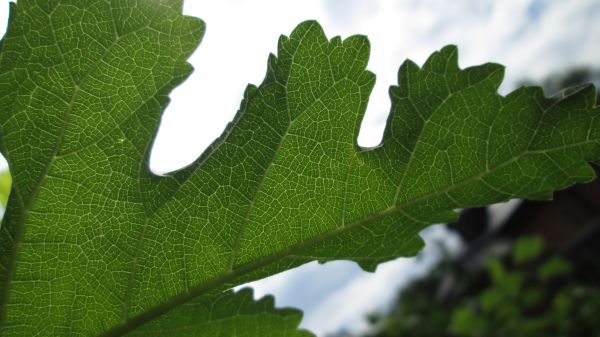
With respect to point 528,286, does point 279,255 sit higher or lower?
lower

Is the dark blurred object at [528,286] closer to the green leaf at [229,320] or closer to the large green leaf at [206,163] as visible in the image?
the large green leaf at [206,163]

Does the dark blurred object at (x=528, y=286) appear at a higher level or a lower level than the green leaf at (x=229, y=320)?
higher

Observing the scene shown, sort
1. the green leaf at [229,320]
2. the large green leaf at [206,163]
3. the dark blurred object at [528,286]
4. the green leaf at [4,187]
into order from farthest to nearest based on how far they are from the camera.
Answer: the dark blurred object at [528,286] < the green leaf at [4,187] < the green leaf at [229,320] < the large green leaf at [206,163]

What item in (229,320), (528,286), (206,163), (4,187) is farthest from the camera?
(528,286)

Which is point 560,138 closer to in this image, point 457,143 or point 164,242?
point 457,143

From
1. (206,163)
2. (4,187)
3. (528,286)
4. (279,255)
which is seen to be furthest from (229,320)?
(528,286)

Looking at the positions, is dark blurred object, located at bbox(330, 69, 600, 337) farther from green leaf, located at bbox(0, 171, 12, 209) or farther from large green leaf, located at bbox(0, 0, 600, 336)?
green leaf, located at bbox(0, 171, 12, 209)

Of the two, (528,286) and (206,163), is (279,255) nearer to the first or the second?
(206,163)

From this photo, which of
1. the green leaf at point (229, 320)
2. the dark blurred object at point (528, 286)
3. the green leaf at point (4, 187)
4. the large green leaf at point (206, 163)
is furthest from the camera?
the dark blurred object at point (528, 286)

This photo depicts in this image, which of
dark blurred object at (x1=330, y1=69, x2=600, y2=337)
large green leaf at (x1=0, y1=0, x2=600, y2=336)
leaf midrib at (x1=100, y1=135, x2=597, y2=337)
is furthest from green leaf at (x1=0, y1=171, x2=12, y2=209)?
dark blurred object at (x1=330, y1=69, x2=600, y2=337)

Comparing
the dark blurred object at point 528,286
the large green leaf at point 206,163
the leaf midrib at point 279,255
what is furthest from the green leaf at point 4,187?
the dark blurred object at point 528,286
